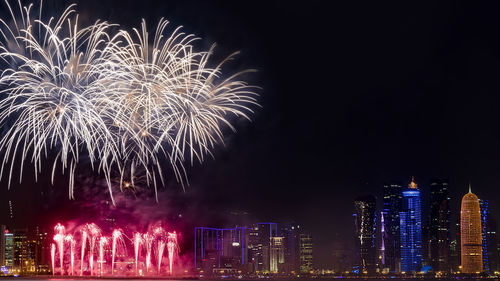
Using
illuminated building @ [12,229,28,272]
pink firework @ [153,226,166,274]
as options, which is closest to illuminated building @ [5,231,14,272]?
illuminated building @ [12,229,28,272]

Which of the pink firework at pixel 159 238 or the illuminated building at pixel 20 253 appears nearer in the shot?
the pink firework at pixel 159 238

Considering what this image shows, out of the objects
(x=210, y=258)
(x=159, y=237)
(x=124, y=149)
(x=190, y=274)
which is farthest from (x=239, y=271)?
(x=124, y=149)

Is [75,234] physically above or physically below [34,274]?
above

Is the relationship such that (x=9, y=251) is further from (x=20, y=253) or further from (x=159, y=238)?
(x=159, y=238)

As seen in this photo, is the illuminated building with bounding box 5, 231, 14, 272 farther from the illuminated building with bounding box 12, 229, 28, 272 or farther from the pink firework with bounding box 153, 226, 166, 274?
the pink firework with bounding box 153, 226, 166, 274

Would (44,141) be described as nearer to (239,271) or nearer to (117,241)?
(117,241)

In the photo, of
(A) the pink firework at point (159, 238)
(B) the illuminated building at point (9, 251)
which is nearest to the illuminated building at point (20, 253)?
(B) the illuminated building at point (9, 251)

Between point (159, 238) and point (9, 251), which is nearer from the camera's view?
point (159, 238)

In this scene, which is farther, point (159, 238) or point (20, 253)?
point (20, 253)

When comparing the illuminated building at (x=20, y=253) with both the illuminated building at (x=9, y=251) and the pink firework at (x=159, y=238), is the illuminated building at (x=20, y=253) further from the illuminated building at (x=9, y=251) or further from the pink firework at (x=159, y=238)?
the pink firework at (x=159, y=238)

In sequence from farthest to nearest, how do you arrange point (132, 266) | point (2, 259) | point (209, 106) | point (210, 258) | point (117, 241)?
point (2, 259) < point (210, 258) < point (132, 266) < point (117, 241) < point (209, 106)

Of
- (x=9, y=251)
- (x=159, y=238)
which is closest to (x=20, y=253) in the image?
(x=9, y=251)
